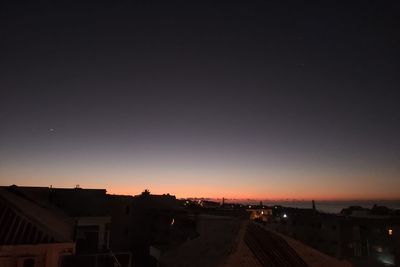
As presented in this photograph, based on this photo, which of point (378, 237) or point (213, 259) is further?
point (378, 237)

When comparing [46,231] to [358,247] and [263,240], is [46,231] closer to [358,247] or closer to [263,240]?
[263,240]

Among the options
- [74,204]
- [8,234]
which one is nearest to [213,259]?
[8,234]

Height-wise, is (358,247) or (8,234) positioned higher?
(8,234)

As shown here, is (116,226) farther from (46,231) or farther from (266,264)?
(266,264)

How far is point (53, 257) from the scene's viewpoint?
2191 cm

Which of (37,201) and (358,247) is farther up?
(37,201)

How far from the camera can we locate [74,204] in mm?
39781

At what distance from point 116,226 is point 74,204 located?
12034 mm

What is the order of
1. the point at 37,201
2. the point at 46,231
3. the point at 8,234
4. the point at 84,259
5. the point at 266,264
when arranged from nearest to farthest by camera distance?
the point at 266,264, the point at 8,234, the point at 46,231, the point at 84,259, the point at 37,201

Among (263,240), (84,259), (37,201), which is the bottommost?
(84,259)

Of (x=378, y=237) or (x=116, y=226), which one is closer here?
(x=116, y=226)

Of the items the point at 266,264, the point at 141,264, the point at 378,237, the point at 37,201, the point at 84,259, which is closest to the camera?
A: the point at 266,264

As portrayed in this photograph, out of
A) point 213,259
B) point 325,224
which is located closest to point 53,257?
point 213,259

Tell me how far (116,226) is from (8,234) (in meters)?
29.9
